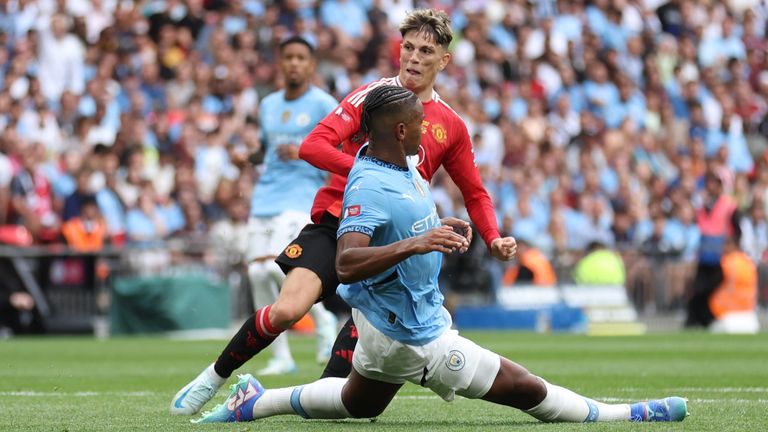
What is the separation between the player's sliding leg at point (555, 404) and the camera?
684cm

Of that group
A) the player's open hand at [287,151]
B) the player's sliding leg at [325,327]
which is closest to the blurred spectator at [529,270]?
the player's sliding leg at [325,327]

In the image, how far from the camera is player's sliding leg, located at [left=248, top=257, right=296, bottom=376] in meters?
11.4

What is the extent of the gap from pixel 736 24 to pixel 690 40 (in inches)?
62.5

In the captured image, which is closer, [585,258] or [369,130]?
[369,130]

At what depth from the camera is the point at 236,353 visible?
7.70 meters

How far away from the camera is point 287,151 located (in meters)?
10.3

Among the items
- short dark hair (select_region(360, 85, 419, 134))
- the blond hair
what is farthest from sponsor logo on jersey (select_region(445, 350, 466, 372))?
the blond hair

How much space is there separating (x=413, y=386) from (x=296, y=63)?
104 inches

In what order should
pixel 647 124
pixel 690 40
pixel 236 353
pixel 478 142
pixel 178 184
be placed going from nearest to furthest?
pixel 236 353
pixel 178 184
pixel 478 142
pixel 647 124
pixel 690 40

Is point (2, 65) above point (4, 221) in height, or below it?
above

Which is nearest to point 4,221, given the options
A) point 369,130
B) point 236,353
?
point 236,353

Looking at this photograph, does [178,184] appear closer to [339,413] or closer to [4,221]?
[4,221]

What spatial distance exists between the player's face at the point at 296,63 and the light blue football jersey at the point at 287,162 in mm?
150

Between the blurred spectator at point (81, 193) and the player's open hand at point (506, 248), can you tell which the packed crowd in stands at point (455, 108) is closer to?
the blurred spectator at point (81, 193)
